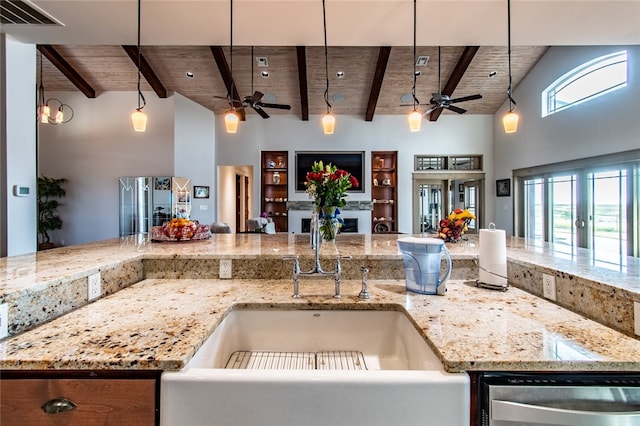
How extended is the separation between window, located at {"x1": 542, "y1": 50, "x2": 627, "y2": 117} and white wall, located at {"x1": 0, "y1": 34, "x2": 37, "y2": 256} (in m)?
7.40

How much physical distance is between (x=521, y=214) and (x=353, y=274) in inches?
251

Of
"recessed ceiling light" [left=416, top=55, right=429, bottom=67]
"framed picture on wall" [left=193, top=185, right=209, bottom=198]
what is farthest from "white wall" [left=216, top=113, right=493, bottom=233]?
"recessed ceiling light" [left=416, top=55, right=429, bottom=67]

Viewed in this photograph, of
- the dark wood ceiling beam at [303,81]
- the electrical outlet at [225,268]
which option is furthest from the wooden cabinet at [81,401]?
the dark wood ceiling beam at [303,81]

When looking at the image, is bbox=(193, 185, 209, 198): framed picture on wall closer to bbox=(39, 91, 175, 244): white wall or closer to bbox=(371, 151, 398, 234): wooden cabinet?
bbox=(39, 91, 175, 244): white wall

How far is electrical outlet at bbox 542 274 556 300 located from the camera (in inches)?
50.3

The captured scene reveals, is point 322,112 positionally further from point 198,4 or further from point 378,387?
point 378,387

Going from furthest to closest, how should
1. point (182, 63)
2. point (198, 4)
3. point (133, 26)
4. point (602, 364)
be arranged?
point (182, 63), point (133, 26), point (198, 4), point (602, 364)

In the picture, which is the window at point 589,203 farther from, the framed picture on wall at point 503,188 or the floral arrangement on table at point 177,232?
the floral arrangement on table at point 177,232

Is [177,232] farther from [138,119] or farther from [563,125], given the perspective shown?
[563,125]

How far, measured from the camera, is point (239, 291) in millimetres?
1429

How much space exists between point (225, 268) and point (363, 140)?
621cm

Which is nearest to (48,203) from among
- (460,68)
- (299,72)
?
(299,72)

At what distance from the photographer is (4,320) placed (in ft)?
2.98

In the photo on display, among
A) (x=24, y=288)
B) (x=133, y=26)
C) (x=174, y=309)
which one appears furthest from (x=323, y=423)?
(x=133, y=26)
